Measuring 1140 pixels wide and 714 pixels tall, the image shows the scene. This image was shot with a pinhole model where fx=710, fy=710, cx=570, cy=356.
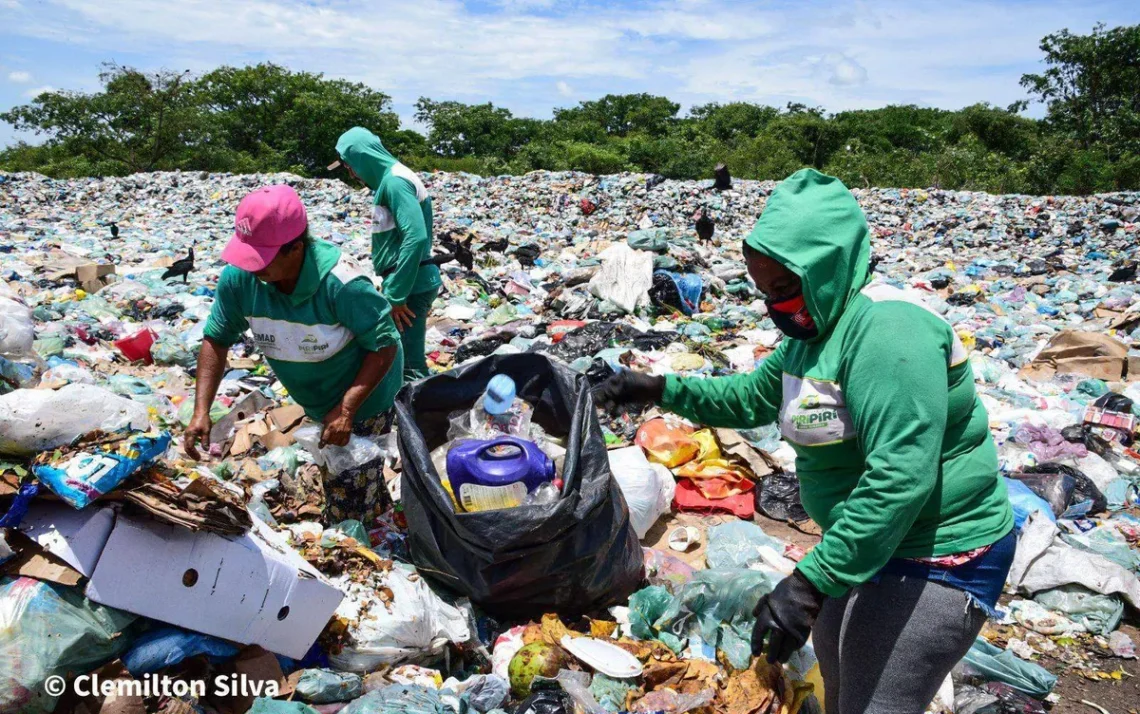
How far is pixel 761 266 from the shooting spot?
139 centimetres

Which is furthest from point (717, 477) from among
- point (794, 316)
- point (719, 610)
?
point (794, 316)

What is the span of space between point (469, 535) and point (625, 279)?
507 cm

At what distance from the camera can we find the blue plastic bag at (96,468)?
1576 mm

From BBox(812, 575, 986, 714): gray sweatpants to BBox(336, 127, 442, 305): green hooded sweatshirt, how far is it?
102 inches

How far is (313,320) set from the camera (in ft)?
7.79

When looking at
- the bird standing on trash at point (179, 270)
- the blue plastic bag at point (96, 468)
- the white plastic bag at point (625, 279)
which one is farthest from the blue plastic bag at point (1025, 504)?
the bird standing on trash at point (179, 270)

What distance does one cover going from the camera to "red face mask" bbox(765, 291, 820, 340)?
1.38 metres

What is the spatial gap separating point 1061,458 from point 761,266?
3395mm

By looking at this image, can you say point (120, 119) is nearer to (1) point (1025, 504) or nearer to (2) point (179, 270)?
(2) point (179, 270)

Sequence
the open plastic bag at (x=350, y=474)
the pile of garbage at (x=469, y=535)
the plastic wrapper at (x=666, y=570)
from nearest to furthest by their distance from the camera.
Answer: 1. the pile of garbage at (x=469, y=535)
2. the open plastic bag at (x=350, y=474)
3. the plastic wrapper at (x=666, y=570)

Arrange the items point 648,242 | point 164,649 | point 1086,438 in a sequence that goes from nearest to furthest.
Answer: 1. point 164,649
2. point 1086,438
3. point 648,242

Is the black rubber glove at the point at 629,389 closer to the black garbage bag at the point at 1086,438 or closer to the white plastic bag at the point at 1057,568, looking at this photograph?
the white plastic bag at the point at 1057,568

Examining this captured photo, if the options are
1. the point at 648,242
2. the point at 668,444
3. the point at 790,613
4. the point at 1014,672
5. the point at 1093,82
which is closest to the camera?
the point at 790,613

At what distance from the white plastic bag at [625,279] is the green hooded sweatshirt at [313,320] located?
4.29 meters
